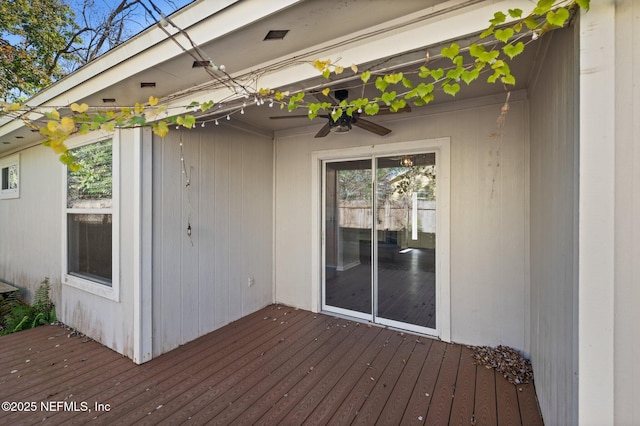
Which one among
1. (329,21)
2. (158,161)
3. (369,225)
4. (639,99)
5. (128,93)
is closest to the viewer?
(639,99)

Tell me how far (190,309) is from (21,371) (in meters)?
1.41

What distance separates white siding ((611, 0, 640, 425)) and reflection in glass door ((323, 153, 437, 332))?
198cm

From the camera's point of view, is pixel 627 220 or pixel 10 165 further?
pixel 10 165

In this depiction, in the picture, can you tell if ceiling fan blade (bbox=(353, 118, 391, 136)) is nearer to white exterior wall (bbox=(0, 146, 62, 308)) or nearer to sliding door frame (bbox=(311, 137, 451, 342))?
sliding door frame (bbox=(311, 137, 451, 342))

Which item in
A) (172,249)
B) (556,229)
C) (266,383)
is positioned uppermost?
(556,229)

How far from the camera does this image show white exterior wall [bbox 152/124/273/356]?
8.94 feet

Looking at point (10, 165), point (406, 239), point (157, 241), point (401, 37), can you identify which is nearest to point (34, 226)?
point (10, 165)

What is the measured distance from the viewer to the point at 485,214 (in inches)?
106

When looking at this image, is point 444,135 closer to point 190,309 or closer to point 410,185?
point 410,185

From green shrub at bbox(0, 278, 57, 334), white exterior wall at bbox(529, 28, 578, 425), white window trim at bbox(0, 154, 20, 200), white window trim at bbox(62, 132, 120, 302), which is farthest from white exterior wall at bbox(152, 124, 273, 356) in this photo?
white window trim at bbox(0, 154, 20, 200)

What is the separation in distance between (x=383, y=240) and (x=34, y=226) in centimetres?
520

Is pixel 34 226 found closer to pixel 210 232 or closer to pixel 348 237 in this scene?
pixel 210 232

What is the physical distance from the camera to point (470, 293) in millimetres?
2760

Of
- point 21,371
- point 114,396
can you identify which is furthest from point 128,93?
point 21,371
